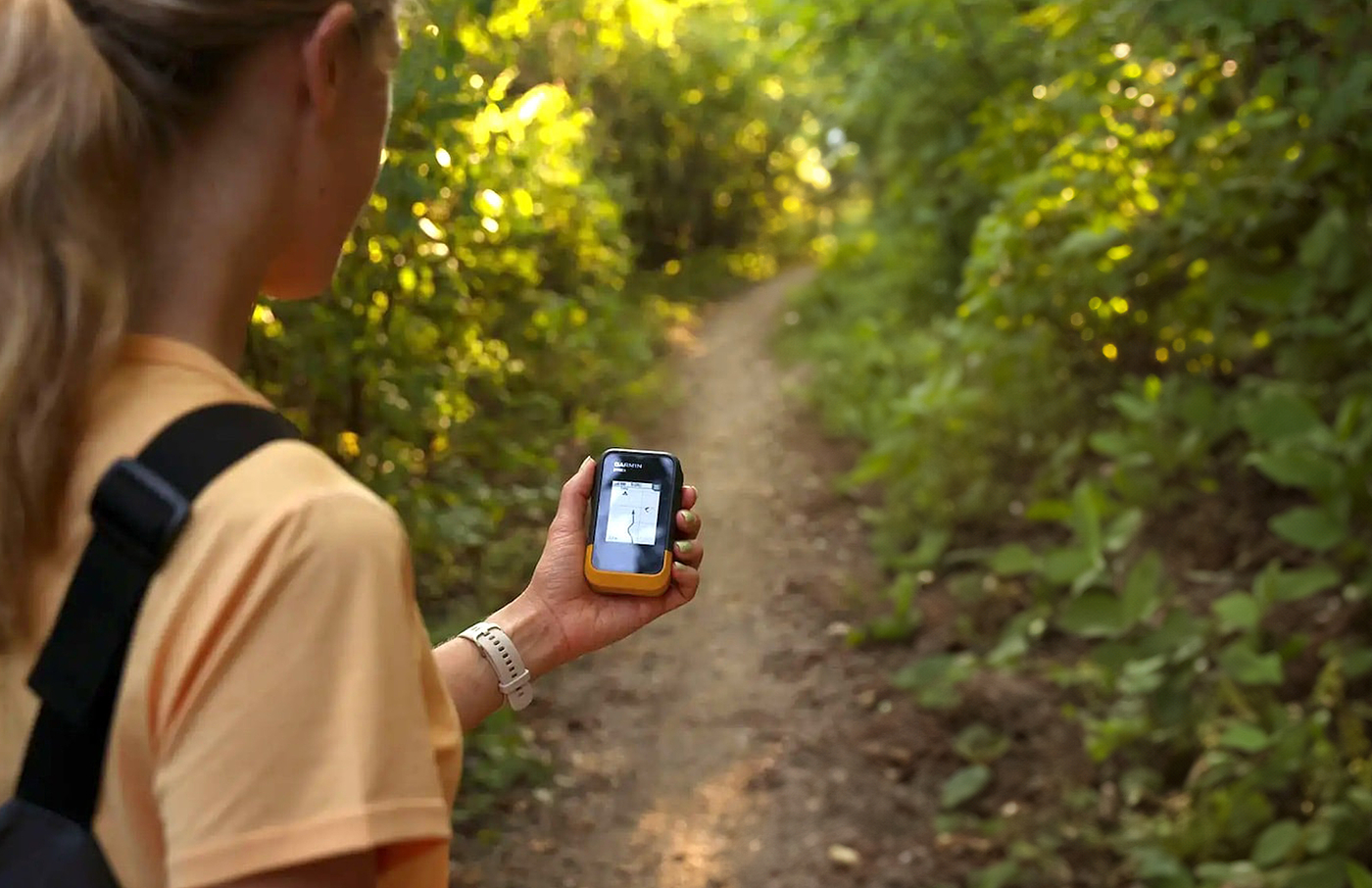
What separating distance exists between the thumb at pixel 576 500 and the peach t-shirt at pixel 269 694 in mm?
655

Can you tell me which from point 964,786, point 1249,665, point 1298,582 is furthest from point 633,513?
point 964,786

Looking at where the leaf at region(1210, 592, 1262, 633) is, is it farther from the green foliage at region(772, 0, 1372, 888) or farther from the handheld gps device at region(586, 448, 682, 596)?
the handheld gps device at region(586, 448, 682, 596)

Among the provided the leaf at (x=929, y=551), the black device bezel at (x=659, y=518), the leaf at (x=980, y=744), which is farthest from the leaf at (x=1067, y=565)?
the black device bezel at (x=659, y=518)

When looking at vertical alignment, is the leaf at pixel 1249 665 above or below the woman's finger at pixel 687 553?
above

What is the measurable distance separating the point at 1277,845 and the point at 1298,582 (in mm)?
560

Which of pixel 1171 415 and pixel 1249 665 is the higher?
pixel 1171 415

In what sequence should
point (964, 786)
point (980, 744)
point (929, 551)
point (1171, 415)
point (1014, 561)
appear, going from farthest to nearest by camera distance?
point (929, 551), point (1171, 415), point (980, 744), point (964, 786), point (1014, 561)

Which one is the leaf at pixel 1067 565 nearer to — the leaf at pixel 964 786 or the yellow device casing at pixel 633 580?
the leaf at pixel 964 786

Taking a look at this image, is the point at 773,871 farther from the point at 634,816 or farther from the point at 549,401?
the point at 549,401

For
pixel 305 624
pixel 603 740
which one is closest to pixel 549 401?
pixel 603 740

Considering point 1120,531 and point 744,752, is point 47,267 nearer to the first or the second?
point 1120,531

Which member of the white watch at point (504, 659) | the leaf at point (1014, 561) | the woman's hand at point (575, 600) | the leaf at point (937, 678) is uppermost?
the leaf at point (1014, 561)

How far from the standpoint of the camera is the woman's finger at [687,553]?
1.46m

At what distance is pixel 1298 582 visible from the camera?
2.88 m
